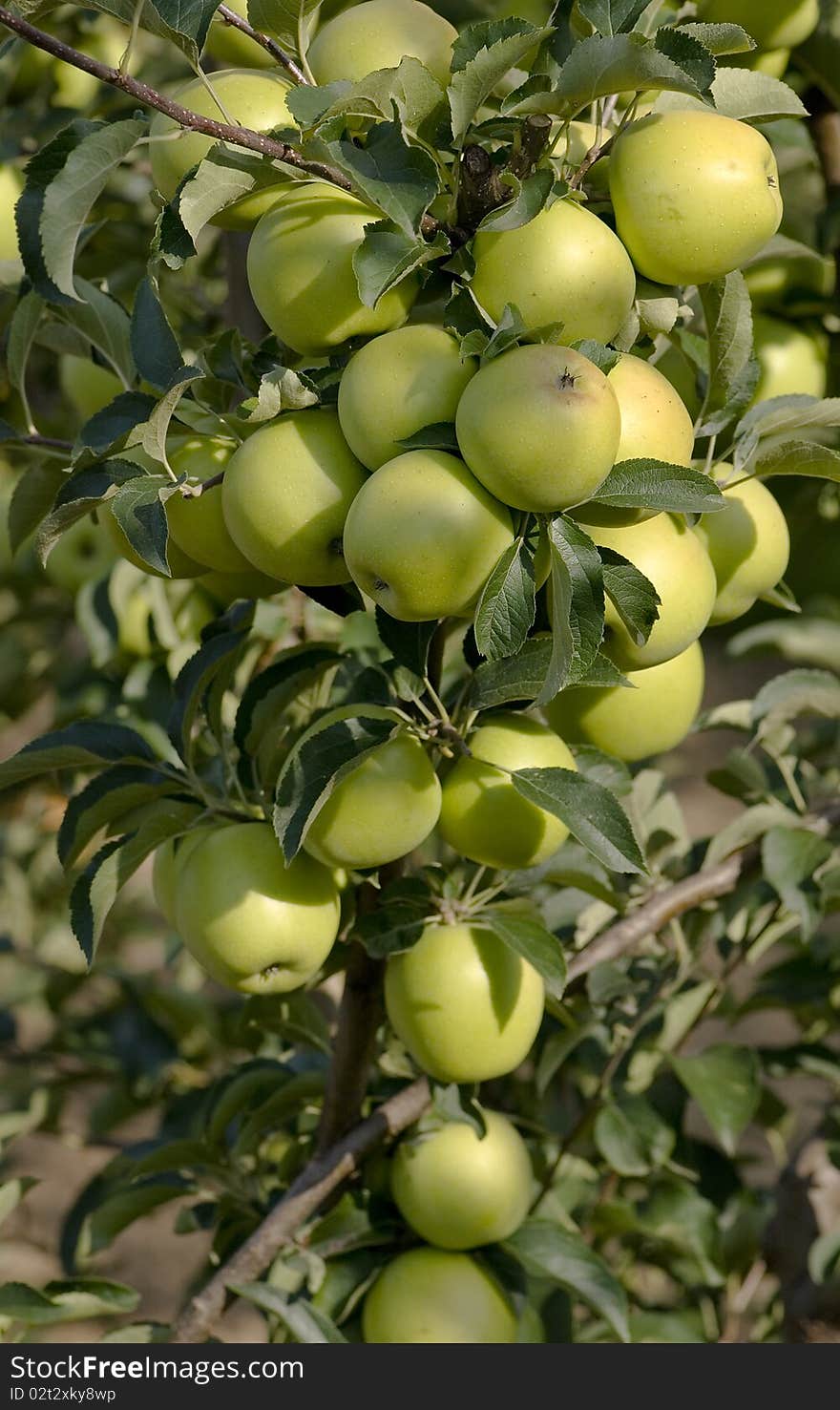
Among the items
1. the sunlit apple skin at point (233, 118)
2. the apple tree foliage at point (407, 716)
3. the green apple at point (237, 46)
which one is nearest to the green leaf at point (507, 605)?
the apple tree foliage at point (407, 716)

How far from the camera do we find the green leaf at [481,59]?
1.69ft

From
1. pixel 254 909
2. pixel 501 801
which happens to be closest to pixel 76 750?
pixel 254 909

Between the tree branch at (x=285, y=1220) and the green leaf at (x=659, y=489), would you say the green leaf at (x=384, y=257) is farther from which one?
the tree branch at (x=285, y=1220)

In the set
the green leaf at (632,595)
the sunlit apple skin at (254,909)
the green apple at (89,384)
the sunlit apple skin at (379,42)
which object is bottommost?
the sunlit apple skin at (254,909)

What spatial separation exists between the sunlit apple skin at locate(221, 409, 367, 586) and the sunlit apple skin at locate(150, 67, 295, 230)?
0.35ft

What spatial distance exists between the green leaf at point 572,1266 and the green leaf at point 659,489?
0.51m

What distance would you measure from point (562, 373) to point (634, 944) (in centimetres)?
53

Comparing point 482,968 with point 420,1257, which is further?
point 420,1257

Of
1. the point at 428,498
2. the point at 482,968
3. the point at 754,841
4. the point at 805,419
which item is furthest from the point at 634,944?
the point at 428,498

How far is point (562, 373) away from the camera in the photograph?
0.49 metres

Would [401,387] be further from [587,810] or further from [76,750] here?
[76,750]

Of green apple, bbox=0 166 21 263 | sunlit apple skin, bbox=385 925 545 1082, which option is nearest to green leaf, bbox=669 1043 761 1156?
sunlit apple skin, bbox=385 925 545 1082

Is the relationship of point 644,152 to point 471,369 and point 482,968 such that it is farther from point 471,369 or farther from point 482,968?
point 482,968

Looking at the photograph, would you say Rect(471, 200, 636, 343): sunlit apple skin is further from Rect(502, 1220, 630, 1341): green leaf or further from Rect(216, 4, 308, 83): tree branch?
Rect(502, 1220, 630, 1341): green leaf
